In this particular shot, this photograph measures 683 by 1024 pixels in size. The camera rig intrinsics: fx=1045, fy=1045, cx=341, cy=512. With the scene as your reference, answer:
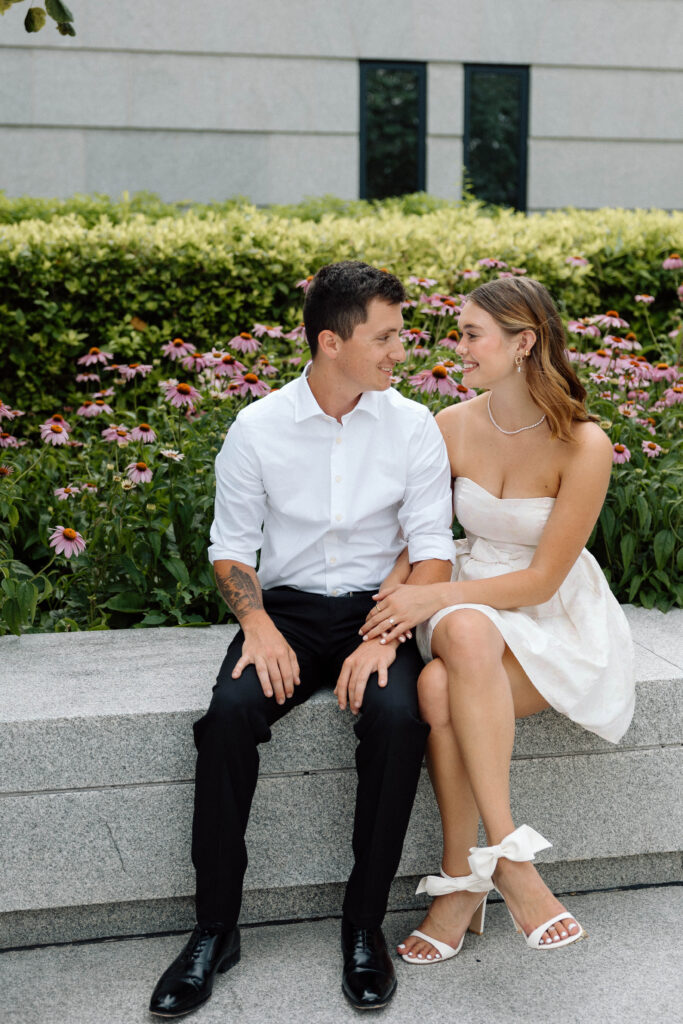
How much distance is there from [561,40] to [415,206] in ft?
8.62

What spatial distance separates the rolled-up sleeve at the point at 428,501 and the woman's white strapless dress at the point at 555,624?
0.35ft

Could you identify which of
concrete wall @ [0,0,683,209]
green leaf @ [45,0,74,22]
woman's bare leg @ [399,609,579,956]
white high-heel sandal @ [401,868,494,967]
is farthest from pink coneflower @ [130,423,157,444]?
concrete wall @ [0,0,683,209]

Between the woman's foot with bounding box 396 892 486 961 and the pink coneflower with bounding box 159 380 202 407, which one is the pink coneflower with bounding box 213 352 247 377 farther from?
the woman's foot with bounding box 396 892 486 961

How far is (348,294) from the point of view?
287 cm

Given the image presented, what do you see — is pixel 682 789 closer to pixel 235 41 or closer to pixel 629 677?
pixel 629 677

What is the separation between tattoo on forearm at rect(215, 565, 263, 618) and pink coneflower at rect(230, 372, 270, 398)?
3.86ft

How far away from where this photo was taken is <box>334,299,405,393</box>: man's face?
9.38 feet

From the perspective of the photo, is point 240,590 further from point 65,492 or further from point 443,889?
point 65,492

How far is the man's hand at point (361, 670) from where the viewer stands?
2.64 metres

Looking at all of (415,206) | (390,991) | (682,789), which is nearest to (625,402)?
(682,789)

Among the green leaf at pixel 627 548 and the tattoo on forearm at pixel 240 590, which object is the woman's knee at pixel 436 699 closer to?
the tattoo on forearm at pixel 240 590

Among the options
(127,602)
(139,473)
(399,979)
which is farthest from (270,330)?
(399,979)

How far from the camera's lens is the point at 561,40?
368 inches

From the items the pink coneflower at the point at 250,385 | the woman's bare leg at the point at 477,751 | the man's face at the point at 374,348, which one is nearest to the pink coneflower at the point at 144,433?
the pink coneflower at the point at 250,385
